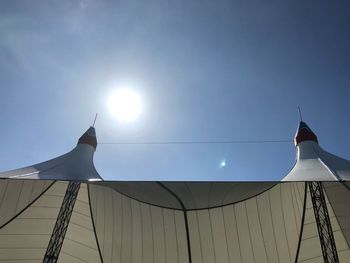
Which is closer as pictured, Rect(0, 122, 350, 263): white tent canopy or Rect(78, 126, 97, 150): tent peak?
Rect(0, 122, 350, 263): white tent canopy

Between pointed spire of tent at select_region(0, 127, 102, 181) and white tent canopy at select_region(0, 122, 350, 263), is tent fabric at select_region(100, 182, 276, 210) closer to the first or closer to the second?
white tent canopy at select_region(0, 122, 350, 263)

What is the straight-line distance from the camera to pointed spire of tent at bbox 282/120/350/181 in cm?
942

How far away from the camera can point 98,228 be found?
1195cm

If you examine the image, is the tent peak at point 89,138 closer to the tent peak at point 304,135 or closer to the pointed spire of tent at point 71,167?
the pointed spire of tent at point 71,167

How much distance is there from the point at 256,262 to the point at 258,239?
0.76m

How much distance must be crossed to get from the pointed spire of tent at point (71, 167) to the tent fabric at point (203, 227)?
0.66 meters

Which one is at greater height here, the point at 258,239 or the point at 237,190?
the point at 237,190

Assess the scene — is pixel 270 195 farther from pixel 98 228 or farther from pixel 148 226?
pixel 98 228

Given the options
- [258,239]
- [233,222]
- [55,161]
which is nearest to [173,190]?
[233,222]

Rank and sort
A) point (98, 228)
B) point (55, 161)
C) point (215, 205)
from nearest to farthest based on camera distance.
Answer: point (215, 205) < point (98, 228) < point (55, 161)

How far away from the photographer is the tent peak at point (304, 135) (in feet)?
49.2

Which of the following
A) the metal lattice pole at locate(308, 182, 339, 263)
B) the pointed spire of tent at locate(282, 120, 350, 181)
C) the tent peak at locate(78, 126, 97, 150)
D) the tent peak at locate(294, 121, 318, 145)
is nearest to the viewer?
the metal lattice pole at locate(308, 182, 339, 263)

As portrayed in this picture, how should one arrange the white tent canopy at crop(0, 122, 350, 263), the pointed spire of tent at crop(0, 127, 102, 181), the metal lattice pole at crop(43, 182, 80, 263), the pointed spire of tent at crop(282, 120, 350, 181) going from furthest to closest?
1. the white tent canopy at crop(0, 122, 350, 263)
2. the pointed spire of tent at crop(0, 127, 102, 181)
3. the pointed spire of tent at crop(282, 120, 350, 181)
4. the metal lattice pole at crop(43, 182, 80, 263)

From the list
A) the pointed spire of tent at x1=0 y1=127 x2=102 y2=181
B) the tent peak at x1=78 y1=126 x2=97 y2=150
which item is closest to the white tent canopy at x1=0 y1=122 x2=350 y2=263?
the pointed spire of tent at x1=0 y1=127 x2=102 y2=181
